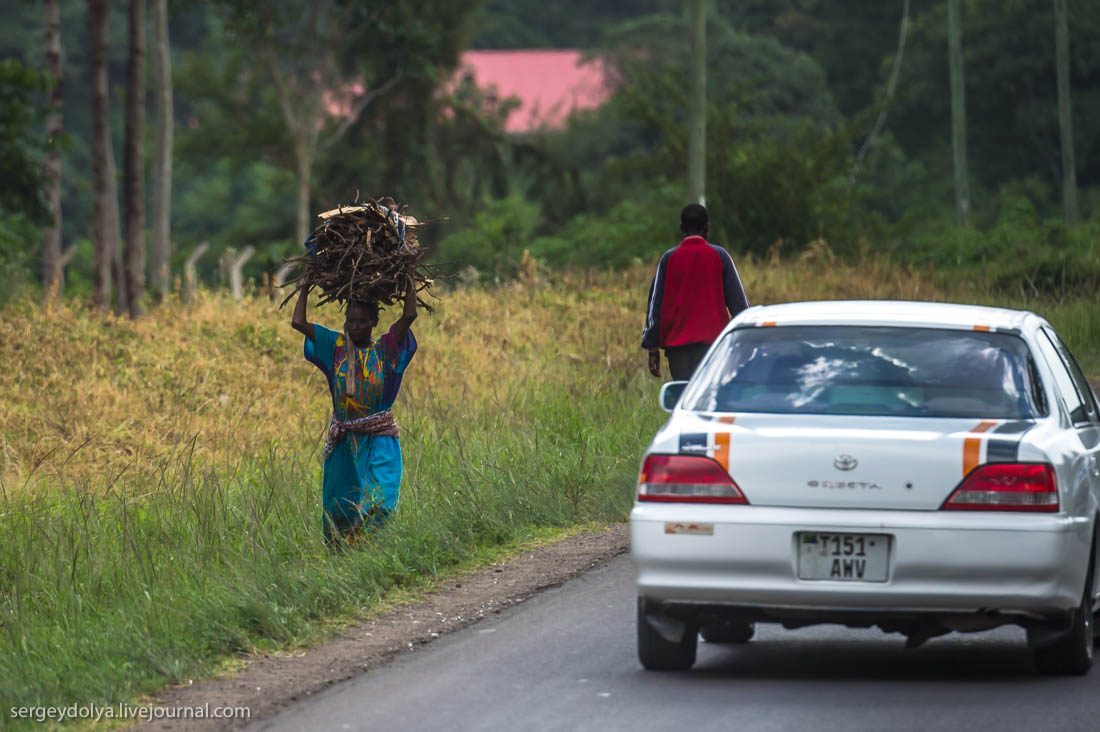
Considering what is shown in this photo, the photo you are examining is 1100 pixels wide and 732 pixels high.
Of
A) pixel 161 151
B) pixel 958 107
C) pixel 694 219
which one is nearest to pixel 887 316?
pixel 694 219

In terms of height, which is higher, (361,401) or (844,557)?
(361,401)

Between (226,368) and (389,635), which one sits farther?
(226,368)

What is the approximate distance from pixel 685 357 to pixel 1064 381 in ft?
15.9

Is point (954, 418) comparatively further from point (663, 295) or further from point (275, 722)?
point (663, 295)

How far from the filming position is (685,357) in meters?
13.0

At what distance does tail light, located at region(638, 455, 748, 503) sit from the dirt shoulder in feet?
4.99

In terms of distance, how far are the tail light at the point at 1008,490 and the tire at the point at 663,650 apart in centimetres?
127

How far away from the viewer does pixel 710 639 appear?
8.50 metres

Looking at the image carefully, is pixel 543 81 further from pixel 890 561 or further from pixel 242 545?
pixel 890 561

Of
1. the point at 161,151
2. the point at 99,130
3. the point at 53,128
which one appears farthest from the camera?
the point at 161,151

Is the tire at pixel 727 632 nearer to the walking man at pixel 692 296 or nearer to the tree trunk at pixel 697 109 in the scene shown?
the walking man at pixel 692 296

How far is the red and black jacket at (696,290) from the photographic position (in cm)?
1289

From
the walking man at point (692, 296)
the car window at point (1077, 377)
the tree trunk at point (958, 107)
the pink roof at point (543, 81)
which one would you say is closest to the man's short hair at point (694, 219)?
the walking man at point (692, 296)

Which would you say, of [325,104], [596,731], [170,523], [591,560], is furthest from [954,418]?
[325,104]
